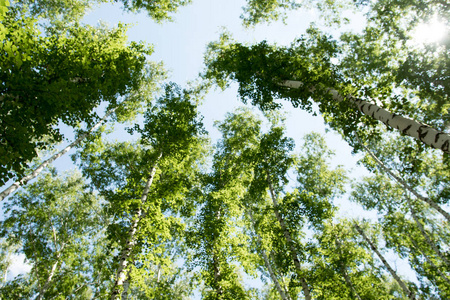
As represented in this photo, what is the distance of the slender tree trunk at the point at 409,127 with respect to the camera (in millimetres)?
4191

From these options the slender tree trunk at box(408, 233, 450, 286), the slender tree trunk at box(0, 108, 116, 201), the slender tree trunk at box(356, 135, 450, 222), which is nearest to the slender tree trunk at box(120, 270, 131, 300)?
the slender tree trunk at box(0, 108, 116, 201)

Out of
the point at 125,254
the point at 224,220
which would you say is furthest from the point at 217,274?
the point at 125,254

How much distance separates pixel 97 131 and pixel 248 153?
27.7 ft

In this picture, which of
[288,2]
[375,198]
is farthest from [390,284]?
[288,2]

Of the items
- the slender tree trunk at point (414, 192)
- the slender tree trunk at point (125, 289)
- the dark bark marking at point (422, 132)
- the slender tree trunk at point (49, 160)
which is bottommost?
the dark bark marking at point (422, 132)

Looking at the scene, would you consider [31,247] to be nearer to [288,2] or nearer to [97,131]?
[97,131]

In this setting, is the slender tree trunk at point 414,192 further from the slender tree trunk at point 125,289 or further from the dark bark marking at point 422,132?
the slender tree trunk at point 125,289

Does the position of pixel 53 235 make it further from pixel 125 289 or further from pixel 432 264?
pixel 432 264

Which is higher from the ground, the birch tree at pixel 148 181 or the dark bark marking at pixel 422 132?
the birch tree at pixel 148 181

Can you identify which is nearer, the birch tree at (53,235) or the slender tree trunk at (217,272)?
the slender tree trunk at (217,272)

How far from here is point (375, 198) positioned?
16734 mm

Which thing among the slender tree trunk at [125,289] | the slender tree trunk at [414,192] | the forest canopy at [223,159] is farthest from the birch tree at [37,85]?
the slender tree trunk at [414,192]

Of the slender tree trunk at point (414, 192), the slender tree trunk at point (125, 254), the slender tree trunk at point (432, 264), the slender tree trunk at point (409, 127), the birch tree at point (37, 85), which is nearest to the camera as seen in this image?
the slender tree trunk at point (409, 127)

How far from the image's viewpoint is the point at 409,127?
4828 mm
